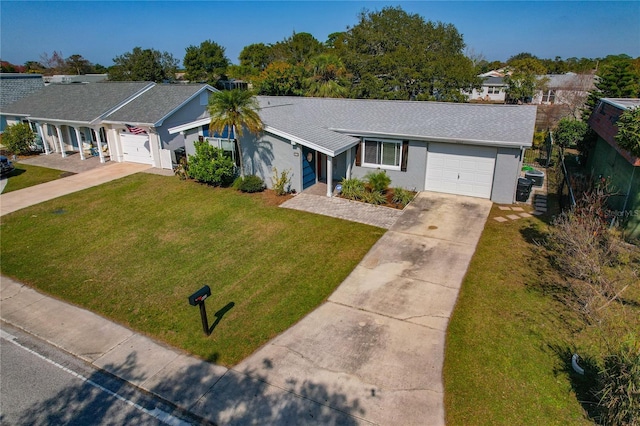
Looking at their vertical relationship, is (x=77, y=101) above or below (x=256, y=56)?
below

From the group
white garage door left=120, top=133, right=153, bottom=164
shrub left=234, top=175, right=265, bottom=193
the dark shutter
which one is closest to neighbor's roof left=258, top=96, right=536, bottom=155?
the dark shutter

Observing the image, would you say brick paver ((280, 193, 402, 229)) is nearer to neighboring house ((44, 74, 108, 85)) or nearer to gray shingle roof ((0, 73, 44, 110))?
gray shingle roof ((0, 73, 44, 110))

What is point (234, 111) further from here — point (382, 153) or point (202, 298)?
point (202, 298)

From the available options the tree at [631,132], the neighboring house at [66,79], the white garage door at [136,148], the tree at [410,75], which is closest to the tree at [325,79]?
the tree at [410,75]

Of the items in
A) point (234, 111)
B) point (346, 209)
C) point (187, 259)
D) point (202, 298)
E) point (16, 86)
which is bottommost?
point (187, 259)

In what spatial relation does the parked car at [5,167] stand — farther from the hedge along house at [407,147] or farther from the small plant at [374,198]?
the small plant at [374,198]

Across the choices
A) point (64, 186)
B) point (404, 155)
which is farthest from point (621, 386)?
point (64, 186)
